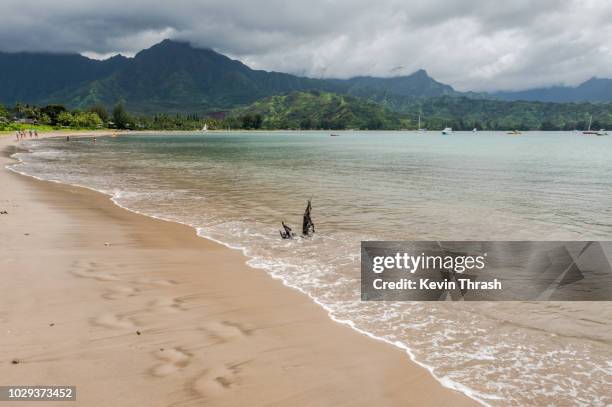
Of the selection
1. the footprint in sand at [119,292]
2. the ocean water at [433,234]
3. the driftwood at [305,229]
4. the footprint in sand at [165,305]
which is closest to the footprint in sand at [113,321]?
the footprint in sand at [165,305]

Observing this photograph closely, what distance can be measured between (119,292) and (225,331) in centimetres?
348

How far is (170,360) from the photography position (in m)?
6.42

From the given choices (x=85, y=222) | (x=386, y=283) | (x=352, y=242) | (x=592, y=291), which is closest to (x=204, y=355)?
(x=386, y=283)

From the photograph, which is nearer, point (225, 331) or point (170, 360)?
point (170, 360)

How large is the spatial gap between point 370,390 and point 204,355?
9.70 feet

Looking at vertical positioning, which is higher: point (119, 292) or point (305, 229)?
point (305, 229)

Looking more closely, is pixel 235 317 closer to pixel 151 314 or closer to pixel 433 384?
pixel 151 314

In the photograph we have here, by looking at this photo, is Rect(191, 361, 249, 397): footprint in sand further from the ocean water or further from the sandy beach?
the ocean water

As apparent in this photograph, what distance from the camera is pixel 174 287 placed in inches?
392

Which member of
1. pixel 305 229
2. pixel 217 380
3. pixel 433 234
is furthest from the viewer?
pixel 433 234

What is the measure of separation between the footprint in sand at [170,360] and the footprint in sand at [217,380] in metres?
0.51

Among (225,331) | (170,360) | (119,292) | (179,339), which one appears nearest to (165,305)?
(119,292)

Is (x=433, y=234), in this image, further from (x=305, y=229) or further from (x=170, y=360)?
(x=170, y=360)

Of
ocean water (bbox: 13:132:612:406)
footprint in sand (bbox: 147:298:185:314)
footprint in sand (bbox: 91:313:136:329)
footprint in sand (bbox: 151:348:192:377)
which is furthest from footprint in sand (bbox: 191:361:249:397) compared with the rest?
ocean water (bbox: 13:132:612:406)
